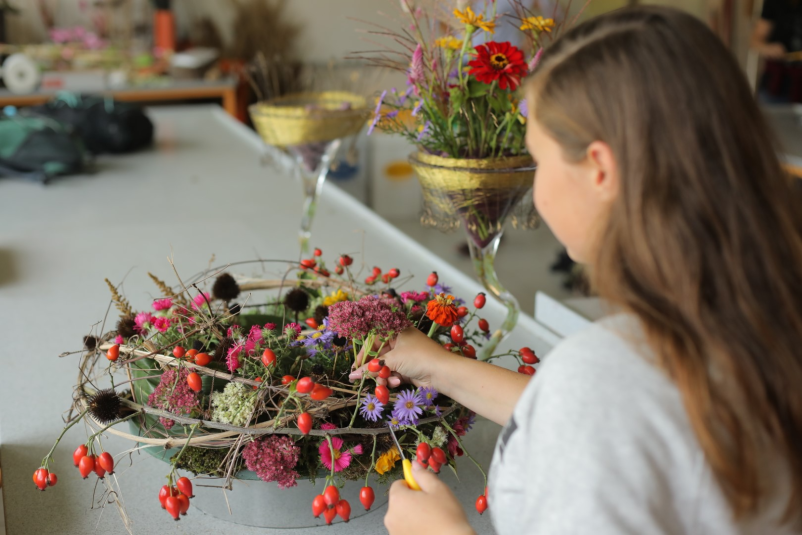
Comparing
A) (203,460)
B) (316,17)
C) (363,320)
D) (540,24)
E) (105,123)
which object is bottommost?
(316,17)

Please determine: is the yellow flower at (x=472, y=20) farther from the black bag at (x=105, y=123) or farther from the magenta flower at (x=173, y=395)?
the black bag at (x=105, y=123)

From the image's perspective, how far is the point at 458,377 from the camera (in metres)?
0.77

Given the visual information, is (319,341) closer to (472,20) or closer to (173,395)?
(173,395)

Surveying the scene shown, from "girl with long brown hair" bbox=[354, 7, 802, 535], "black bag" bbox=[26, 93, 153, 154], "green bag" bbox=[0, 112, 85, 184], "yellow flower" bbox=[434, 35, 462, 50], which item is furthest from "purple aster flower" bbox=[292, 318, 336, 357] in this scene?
"black bag" bbox=[26, 93, 153, 154]

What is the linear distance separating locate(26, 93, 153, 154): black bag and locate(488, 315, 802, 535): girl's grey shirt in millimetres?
2316

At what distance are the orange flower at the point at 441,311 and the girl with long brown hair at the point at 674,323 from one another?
27 centimetres

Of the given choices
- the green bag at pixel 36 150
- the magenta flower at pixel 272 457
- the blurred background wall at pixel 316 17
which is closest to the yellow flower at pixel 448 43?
the magenta flower at pixel 272 457

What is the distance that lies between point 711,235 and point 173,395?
0.49m

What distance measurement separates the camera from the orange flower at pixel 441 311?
0.79 meters

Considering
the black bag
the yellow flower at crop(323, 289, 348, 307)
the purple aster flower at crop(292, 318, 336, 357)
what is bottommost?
the black bag

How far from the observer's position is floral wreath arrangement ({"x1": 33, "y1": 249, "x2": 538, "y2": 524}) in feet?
2.25

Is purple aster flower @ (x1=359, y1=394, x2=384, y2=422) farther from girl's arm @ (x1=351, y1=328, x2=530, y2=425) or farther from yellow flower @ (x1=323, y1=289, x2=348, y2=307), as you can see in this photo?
yellow flower @ (x1=323, y1=289, x2=348, y2=307)

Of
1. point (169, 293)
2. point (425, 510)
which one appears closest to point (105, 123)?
point (169, 293)

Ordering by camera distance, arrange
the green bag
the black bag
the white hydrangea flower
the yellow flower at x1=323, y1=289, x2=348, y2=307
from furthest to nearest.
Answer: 1. the black bag
2. the green bag
3. the yellow flower at x1=323, y1=289, x2=348, y2=307
4. the white hydrangea flower
